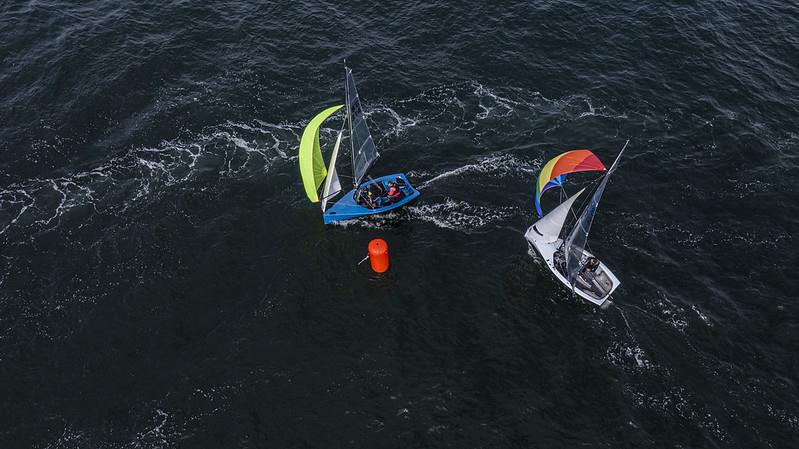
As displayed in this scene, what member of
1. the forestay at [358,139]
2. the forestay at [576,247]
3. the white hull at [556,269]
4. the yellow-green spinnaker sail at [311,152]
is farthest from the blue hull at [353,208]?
the forestay at [576,247]

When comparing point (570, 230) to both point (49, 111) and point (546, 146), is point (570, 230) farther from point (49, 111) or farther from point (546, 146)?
point (49, 111)

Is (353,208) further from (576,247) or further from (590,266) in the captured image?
(590,266)

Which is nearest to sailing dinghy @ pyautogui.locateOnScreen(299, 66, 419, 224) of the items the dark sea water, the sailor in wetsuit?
the dark sea water

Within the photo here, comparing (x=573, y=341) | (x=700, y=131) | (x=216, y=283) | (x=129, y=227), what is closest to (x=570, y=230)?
(x=573, y=341)

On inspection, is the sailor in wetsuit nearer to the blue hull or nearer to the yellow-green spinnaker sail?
the blue hull

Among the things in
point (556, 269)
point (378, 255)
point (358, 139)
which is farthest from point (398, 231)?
point (556, 269)
